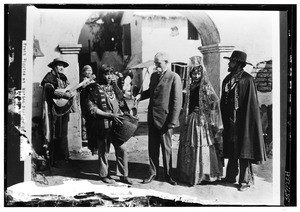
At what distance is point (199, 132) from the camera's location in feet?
13.8

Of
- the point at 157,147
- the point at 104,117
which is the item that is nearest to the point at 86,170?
the point at 104,117

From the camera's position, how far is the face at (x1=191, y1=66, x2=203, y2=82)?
4.20 meters

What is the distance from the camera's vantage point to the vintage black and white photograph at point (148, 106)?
4.14m

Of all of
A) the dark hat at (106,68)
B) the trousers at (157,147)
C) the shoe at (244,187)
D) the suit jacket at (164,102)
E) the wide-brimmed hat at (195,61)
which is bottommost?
the shoe at (244,187)

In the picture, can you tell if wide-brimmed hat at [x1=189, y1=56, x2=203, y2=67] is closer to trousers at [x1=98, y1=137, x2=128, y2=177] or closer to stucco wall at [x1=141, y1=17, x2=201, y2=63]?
stucco wall at [x1=141, y1=17, x2=201, y2=63]

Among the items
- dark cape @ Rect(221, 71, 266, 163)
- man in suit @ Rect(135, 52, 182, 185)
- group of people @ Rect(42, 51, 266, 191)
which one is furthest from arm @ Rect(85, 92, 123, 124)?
dark cape @ Rect(221, 71, 266, 163)

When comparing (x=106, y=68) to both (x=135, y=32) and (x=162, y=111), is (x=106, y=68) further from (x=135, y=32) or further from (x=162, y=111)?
(x=162, y=111)

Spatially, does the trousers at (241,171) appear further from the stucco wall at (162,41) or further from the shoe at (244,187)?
the stucco wall at (162,41)

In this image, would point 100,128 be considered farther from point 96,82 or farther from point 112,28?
point 112,28

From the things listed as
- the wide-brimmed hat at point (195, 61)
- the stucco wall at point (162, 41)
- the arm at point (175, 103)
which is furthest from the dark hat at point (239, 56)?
the arm at point (175, 103)

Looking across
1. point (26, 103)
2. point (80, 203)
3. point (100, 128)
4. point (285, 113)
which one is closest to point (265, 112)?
point (285, 113)

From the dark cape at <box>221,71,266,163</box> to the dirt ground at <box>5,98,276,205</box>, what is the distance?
0.63 ft

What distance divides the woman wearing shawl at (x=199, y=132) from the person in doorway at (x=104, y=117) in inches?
20.7

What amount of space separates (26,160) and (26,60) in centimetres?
89
